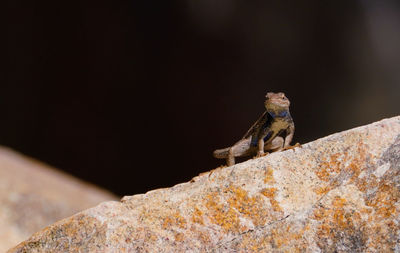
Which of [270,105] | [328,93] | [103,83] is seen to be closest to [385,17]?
[328,93]

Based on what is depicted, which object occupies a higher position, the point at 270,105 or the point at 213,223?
the point at 270,105

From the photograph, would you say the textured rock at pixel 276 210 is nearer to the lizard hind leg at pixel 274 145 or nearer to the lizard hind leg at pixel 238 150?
the lizard hind leg at pixel 238 150

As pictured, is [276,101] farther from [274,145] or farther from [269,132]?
[274,145]

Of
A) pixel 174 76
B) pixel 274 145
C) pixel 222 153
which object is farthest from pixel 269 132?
pixel 174 76

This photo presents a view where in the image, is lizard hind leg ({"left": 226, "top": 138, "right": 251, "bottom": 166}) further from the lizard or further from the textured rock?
the textured rock

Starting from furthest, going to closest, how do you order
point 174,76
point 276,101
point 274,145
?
point 174,76 < point 274,145 < point 276,101

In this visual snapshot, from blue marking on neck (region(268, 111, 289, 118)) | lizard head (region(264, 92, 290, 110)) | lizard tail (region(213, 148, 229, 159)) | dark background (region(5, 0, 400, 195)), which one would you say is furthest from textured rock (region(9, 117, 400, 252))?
dark background (region(5, 0, 400, 195))

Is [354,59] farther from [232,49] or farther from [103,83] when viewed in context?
[103,83]
